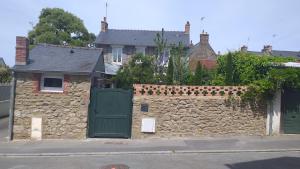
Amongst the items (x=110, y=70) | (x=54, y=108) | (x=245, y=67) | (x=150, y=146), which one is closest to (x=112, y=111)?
(x=54, y=108)

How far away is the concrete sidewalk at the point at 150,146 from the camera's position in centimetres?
1297

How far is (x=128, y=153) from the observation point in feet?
42.1

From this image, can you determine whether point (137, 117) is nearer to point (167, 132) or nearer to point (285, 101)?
point (167, 132)

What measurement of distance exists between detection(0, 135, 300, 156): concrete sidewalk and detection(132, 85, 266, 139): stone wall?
0.45 m

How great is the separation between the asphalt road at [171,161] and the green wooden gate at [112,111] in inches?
114

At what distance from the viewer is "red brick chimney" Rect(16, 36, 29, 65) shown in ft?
50.8

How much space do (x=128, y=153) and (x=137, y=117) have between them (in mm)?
2638

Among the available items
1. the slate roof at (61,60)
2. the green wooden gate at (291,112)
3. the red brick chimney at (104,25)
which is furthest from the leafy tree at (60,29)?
the green wooden gate at (291,112)

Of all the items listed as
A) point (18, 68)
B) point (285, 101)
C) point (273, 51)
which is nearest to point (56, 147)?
point (18, 68)

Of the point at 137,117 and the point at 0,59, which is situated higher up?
the point at 0,59

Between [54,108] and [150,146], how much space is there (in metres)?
4.51

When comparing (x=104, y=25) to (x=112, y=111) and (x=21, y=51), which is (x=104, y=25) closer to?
(x=21, y=51)

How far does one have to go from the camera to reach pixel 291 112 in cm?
1573

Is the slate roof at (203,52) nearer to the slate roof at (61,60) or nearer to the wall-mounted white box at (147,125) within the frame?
the slate roof at (61,60)
